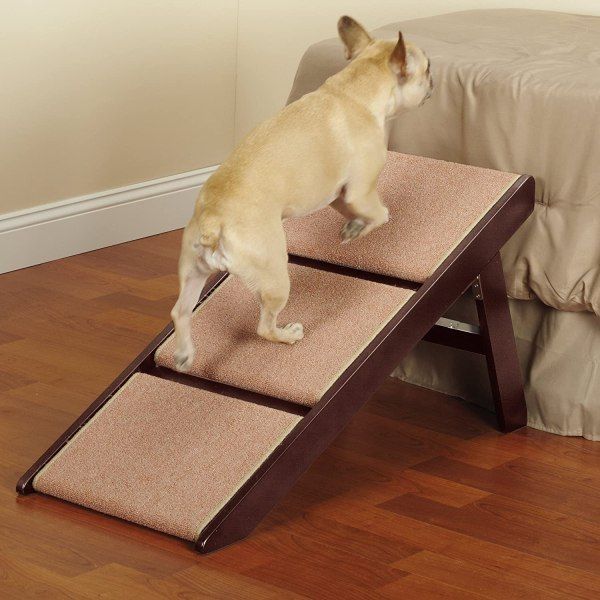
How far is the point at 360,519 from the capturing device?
6.79 feet

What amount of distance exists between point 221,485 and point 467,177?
2.72 feet

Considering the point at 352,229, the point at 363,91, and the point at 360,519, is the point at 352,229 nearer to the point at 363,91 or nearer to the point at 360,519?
the point at 363,91

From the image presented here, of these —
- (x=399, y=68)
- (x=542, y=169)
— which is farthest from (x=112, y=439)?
(x=542, y=169)

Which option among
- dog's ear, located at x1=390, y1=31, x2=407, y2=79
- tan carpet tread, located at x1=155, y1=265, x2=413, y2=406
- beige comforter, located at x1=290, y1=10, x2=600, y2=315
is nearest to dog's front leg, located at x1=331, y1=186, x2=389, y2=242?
tan carpet tread, located at x1=155, y1=265, x2=413, y2=406

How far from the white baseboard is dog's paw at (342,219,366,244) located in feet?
4.63

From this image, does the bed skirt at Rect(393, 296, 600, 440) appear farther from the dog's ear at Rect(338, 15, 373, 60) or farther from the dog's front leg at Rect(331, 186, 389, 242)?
the dog's ear at Rect(338, 15, 373, 60)

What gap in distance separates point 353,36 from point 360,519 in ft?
2.98

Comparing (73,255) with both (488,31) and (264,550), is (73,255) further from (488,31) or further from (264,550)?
(264,550)

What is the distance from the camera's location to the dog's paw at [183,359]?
207 cm

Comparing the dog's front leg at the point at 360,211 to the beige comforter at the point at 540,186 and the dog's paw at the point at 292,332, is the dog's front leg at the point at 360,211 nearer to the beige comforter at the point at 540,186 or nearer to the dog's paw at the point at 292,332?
the dog's paw at the point at 292,332

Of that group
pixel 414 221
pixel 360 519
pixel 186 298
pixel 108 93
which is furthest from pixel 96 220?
pixel 360 519

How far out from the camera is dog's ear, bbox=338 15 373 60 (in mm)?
2193

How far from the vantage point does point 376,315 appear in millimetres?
2119

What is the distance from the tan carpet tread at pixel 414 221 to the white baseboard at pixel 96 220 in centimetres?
120
